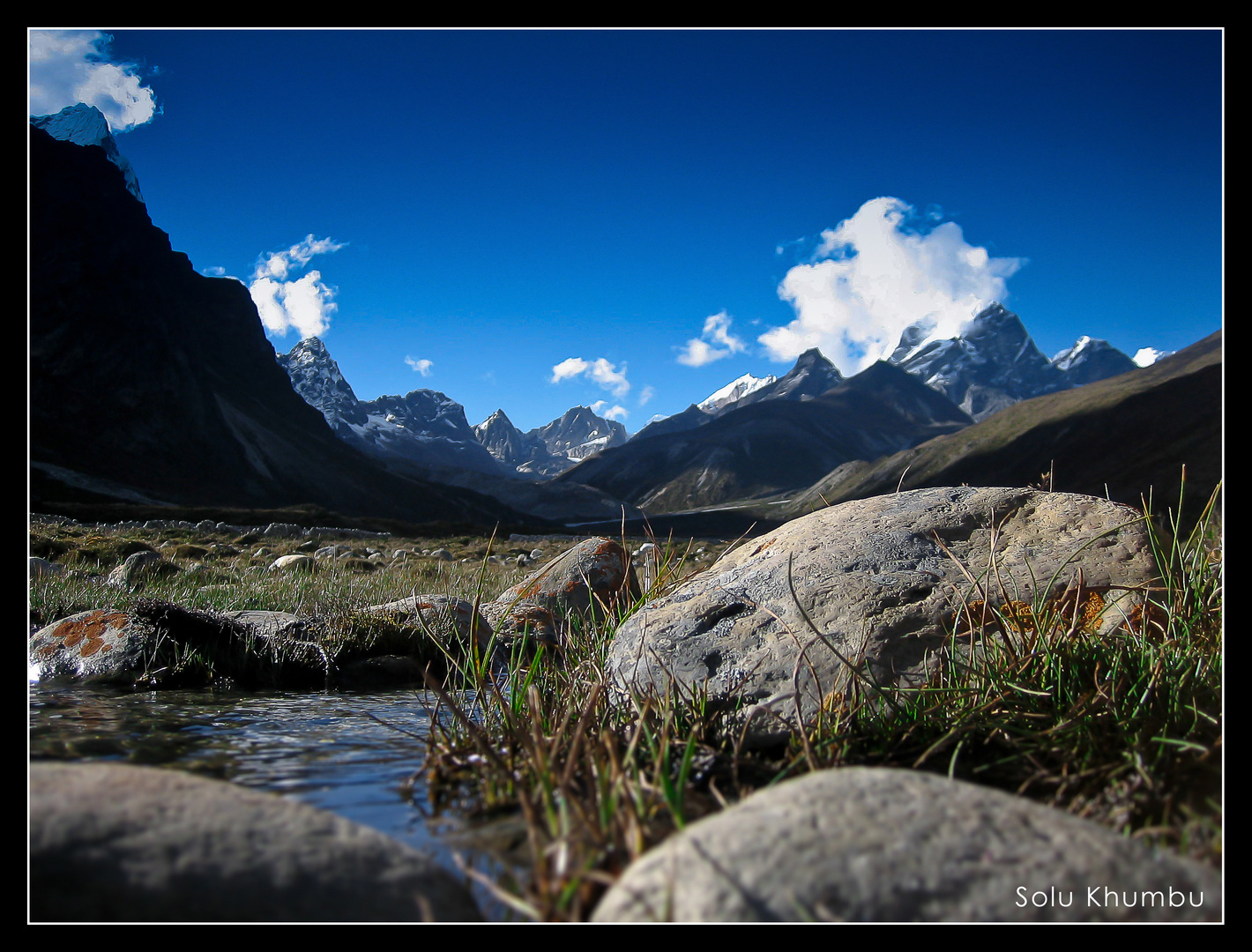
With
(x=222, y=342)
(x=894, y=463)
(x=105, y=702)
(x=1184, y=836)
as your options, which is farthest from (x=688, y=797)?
(x=894, y=463)

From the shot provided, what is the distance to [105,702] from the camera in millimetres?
5301

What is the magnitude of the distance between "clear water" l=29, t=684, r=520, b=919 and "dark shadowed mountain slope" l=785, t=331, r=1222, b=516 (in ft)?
139

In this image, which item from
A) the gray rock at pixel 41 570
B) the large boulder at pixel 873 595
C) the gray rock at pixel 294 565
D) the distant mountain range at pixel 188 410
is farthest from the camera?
the distant mountain range at pixel 188 410

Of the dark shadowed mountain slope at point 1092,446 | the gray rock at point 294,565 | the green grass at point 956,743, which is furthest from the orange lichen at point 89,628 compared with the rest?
the dark shadowed mountain slope at point 1092,446

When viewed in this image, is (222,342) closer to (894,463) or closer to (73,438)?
(73,438)

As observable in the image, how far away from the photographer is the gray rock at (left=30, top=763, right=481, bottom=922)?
1.67 m

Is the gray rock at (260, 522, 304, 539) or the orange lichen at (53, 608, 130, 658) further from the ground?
the gray rock at (260, 522, 304, 539)

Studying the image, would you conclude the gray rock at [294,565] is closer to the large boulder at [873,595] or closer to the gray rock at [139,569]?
the gray rock at [139,569]

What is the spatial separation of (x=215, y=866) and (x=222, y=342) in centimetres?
13127

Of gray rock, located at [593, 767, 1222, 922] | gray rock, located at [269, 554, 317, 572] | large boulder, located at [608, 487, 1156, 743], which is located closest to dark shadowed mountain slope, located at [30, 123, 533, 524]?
gray rock, located at [269, 554, 317, 572]

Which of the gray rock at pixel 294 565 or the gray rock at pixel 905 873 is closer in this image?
the gray rock at pixel 905 873

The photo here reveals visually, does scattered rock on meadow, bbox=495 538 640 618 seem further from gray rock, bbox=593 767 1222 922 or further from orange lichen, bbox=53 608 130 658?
gray rock, bbox=593 767 1222 922

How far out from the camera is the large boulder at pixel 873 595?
3.62 metres

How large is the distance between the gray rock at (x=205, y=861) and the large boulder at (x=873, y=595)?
1.69 m
